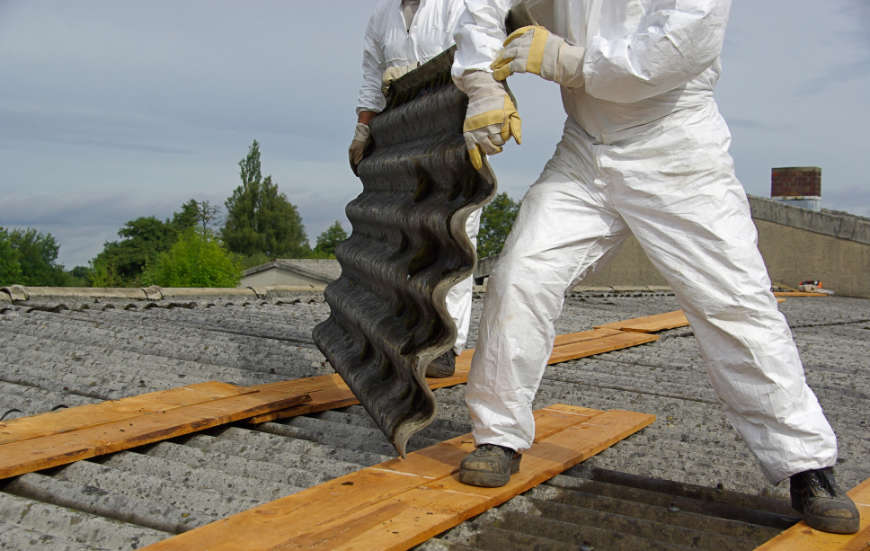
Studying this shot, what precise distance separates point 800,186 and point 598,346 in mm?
12237

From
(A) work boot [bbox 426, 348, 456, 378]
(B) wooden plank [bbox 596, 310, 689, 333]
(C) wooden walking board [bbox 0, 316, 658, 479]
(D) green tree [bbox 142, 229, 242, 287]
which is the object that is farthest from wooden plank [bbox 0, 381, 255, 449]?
(D) green tree [bbox 142, 229, 242, 287]

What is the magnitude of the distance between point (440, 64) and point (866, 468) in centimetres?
184

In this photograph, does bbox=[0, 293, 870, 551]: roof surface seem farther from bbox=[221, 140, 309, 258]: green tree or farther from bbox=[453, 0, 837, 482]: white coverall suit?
bbox=[221, 140, 309, 258]: green tree

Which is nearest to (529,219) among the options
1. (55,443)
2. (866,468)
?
(866,468)

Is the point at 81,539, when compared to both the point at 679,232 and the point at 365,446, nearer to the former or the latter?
the point at 365,446

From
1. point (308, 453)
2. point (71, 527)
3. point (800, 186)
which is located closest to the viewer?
point (71, 527)

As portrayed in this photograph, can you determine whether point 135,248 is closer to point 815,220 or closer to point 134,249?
point 134,249

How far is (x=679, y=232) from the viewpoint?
2.19 metres

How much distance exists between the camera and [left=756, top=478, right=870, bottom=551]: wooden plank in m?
1.88

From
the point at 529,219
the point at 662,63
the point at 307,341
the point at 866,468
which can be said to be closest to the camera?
the point at 662,63

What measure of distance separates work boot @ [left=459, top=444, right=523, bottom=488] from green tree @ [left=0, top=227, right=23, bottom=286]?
5493cm

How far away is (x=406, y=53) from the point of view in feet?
12.9

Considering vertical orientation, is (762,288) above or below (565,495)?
above

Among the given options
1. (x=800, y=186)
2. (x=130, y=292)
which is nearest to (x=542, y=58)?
(x=130, y=292)
